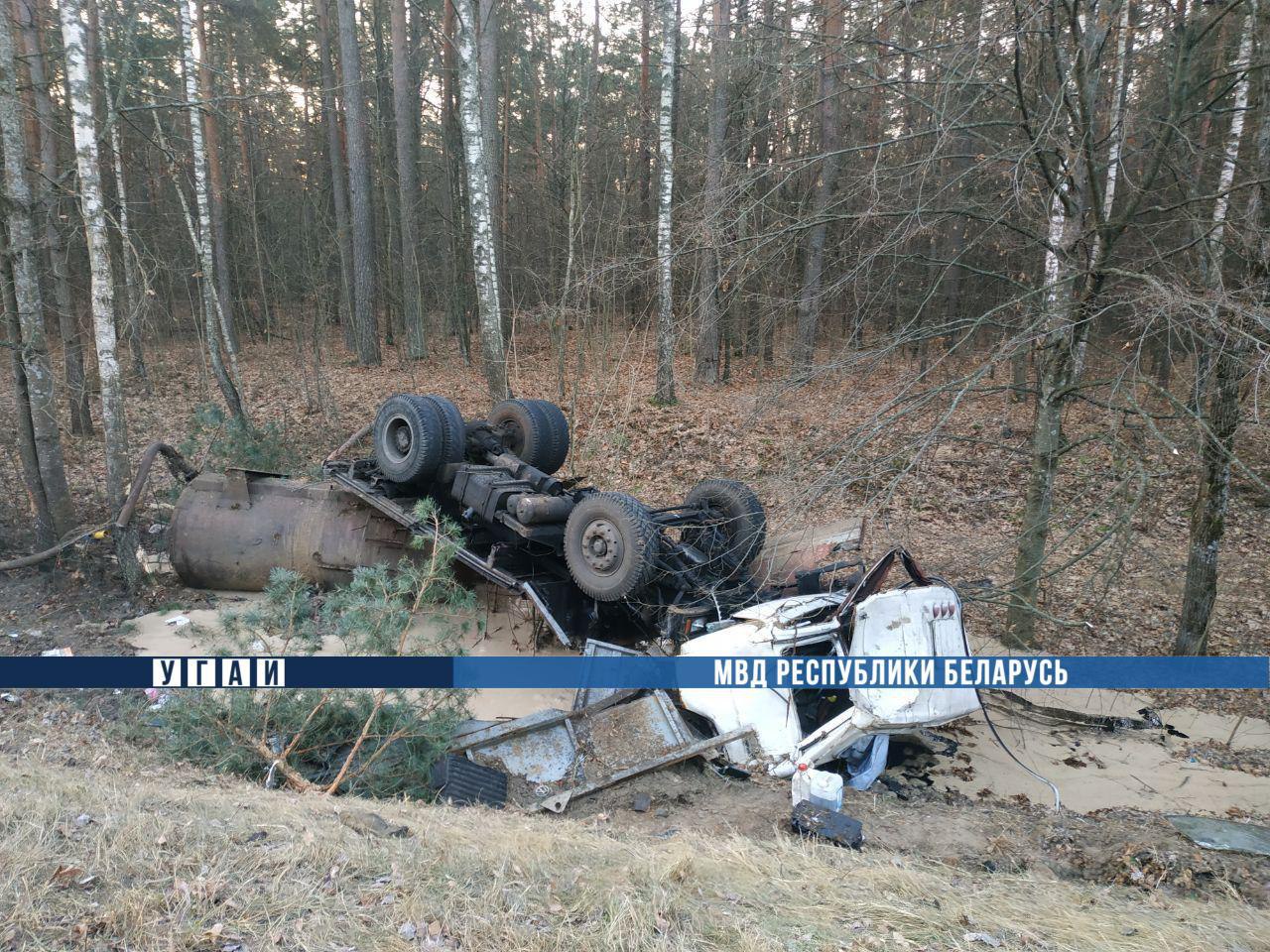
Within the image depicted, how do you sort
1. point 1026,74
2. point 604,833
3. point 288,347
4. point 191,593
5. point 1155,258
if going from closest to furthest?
1. point 604,833
2. point 1155,258
3. point 1026,74
4. point 191,593
5. point 288,347

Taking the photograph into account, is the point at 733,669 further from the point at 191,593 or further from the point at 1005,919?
the point at 191,593

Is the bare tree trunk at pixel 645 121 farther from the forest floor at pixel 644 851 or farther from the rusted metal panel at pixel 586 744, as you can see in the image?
the rusted metal panel at pixel 586 744

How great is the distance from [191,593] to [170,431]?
693 cm

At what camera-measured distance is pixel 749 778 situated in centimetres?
516

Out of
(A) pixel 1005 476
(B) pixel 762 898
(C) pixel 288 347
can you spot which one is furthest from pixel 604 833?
(C) pixel 288 347

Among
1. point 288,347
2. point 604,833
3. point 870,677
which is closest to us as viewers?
point 604,833

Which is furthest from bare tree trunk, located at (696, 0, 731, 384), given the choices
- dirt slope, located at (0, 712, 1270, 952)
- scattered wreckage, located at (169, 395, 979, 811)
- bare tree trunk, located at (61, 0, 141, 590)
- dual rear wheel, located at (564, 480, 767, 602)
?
bare tree trunk, located at (61, 0, 141, 590)

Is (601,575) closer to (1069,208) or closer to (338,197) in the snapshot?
(1069,208)

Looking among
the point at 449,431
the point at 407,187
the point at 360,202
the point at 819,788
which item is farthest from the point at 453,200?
the point at 819,788

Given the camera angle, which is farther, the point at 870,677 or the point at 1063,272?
the point at 1063,272

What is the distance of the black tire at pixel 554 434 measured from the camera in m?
7.94

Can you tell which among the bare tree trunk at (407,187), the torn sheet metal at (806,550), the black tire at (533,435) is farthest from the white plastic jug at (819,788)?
the bare tree trunk at (407,187)

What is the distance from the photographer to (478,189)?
10750 millimetres

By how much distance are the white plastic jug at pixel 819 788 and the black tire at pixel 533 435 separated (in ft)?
13.7
